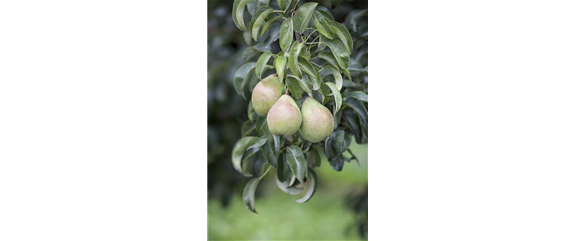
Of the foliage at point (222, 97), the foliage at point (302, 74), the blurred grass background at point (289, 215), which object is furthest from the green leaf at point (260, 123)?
the blurred grass background at point (289, 215)

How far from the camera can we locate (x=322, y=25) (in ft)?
3.18

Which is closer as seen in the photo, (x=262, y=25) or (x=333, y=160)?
(x=262, y=25)

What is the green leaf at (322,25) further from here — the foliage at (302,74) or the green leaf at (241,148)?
the green leaf at (241,148)

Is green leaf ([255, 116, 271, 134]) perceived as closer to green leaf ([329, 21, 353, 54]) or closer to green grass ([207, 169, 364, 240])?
green leaf ([329, 21, 353, 54])

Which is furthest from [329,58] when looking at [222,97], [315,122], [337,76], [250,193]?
[222,97]

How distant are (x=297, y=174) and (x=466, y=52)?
506 mm

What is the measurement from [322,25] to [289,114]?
0.55 ft

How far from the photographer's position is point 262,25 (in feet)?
3.35

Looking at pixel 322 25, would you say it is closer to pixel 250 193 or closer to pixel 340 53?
pixel 340 53

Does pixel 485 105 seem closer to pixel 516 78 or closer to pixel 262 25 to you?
pixel 516 78

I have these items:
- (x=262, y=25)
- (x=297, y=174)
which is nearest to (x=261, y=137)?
(x=297, y=174)

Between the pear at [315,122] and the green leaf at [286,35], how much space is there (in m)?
0.11

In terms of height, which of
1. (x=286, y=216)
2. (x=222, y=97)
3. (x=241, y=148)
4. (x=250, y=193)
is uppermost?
(x=222, y=97)
